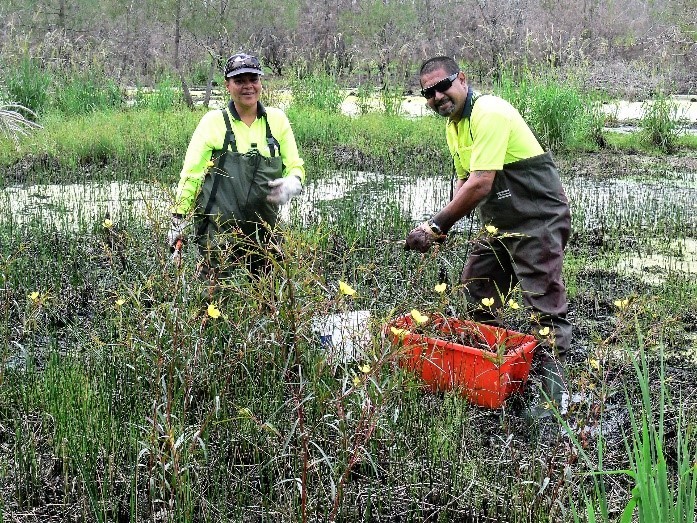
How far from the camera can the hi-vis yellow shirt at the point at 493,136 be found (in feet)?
12.6

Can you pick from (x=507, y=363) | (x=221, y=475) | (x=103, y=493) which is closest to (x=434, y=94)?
(x=507, y=363)

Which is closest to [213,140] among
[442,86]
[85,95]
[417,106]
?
[442,86]

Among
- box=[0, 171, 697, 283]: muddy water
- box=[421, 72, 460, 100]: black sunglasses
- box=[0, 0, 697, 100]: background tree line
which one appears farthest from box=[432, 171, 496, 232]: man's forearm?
box=[0, 0, 697, 100]: background tree line

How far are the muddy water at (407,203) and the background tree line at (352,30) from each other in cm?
929

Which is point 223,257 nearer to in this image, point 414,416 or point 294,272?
point 294,272

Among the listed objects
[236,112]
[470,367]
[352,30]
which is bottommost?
[470,367]

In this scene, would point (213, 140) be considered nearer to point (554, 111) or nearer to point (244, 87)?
point (244, 87)

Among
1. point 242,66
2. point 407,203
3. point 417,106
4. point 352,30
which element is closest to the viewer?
point 242,66

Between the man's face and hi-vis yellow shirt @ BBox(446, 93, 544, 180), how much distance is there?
6cm

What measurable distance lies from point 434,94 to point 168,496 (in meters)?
2.13

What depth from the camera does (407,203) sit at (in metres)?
7.99

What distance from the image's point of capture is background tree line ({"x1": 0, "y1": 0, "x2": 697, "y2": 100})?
19172 mm

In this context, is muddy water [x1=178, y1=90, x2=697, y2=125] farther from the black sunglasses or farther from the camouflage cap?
the black sunglasses

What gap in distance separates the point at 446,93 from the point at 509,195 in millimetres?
575
